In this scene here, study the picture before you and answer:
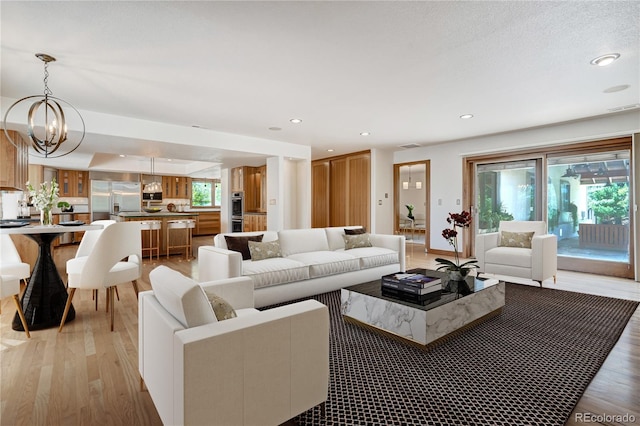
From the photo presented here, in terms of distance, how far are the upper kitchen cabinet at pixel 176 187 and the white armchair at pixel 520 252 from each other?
9.66 metres

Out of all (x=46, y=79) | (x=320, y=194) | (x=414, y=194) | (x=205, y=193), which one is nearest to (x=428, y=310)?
(x=46, y=79)

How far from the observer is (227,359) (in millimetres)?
1276

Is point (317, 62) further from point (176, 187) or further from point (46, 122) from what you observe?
point (176, 187)

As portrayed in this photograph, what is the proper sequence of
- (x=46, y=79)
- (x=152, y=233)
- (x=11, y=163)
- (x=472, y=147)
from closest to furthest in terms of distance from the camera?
(x=46, y=79) → (x=11, y=163) → (x=472, y=147) → (x=152, y=233)

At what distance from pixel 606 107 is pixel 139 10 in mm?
5507

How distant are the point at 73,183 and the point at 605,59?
11535 mm

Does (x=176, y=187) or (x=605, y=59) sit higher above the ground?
(x=605, y=59)

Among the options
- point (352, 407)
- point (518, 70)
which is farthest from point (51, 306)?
point (518, 70)

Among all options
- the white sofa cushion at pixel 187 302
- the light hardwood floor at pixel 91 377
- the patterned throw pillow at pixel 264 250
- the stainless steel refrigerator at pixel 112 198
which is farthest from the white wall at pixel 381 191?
the stainless steel refrigerator at pixel 112 198

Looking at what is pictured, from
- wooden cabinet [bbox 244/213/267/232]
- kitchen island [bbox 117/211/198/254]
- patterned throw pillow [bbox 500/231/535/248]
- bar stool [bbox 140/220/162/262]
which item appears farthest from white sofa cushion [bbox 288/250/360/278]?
kitchen island [bbox 117/211/198/254]

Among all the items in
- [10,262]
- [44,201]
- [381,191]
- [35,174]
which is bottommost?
[10,262]

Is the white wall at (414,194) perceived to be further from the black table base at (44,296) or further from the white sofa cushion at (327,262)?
the black table base at (44,296)

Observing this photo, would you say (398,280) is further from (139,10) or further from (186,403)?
(139,10)

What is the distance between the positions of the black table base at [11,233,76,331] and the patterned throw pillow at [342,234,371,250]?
10.6ft
